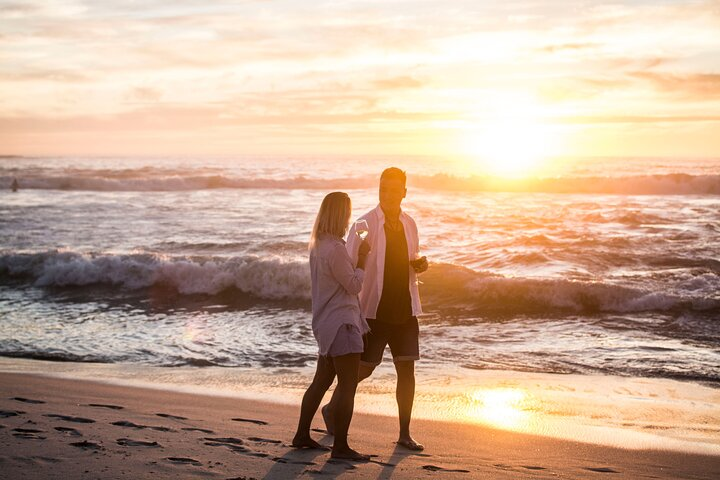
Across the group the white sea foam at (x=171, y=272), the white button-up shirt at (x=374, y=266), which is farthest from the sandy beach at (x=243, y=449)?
the white sea foam at (x=171, y=272)

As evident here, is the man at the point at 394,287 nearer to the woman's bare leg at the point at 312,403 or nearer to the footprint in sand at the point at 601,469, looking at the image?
the woman's bare leg at the point at 312,403

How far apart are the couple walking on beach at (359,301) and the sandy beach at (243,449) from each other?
28 centimetres

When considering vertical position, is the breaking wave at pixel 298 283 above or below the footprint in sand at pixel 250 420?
above

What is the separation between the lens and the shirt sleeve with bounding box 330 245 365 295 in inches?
185

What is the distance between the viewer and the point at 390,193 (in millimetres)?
5160

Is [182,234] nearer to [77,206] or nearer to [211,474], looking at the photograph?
[77,206]

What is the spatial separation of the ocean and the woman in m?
3.10

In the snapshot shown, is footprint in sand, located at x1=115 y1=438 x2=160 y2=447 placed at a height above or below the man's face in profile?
below

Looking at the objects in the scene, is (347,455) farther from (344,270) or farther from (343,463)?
(344,270)

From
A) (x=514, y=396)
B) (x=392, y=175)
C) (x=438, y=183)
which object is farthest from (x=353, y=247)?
(x=438, y=183)

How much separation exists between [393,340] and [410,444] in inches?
29.3

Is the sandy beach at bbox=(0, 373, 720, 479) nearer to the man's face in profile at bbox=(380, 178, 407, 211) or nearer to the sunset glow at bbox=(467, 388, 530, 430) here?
the sunset glow at bbox=(467, 388, 530, 430)

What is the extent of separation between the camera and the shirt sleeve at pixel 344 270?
15.4ft

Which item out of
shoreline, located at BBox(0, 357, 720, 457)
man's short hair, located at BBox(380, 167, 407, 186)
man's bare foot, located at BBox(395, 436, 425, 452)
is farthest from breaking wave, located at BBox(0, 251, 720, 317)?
man's short hair, located at BBox(380, 167, 407, 186)
